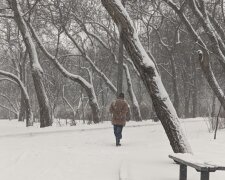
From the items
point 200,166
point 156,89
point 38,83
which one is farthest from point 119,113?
point 38,83

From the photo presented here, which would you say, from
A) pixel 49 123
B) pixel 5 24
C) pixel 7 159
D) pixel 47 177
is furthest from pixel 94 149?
pixel 5 24

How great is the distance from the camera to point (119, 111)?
Result: 15773 millimetres

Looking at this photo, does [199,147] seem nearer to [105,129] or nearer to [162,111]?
[162,111]

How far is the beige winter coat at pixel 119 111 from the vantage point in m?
15.7

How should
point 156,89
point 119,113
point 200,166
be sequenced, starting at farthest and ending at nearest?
1. point 119,113
2. point 156,89
3. point 200,166

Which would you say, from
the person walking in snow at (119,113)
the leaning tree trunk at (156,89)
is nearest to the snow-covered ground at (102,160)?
the leaning tree trunk at (156,89)

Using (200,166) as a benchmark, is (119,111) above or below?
above

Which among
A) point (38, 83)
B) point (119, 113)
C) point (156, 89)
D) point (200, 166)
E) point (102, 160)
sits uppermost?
point (38, 83)

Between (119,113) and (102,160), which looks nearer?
(102,160)

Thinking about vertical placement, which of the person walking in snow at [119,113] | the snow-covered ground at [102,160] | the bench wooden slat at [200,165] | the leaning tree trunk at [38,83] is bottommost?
the snow-covered ground at [102,160]

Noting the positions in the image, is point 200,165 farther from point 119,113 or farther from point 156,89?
point 119,113

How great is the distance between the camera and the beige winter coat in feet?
51.5

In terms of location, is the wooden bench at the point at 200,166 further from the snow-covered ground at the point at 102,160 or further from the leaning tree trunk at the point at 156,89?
the leaning tree trunk at the point at 156,89

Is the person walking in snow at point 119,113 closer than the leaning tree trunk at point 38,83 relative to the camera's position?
Yes
